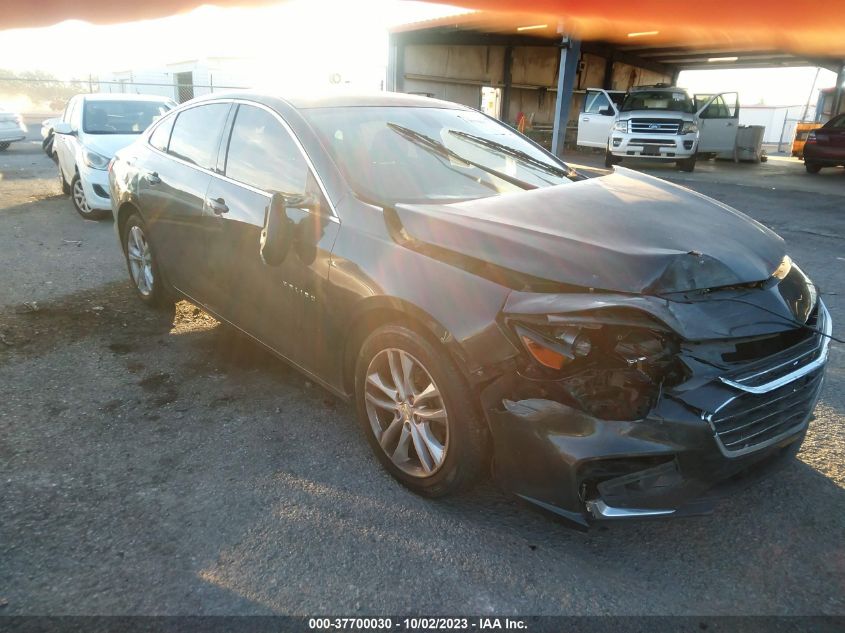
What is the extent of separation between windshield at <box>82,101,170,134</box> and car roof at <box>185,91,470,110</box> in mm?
5564

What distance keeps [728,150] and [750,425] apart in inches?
777

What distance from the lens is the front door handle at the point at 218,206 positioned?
10.7 ft

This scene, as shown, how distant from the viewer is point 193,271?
3738mm

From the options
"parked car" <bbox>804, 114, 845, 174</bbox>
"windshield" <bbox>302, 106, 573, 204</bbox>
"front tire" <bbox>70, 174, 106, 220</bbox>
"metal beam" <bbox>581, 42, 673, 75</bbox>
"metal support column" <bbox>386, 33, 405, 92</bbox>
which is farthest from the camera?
"metal beam" <bbox>581, 42, 673, 75</bbox>

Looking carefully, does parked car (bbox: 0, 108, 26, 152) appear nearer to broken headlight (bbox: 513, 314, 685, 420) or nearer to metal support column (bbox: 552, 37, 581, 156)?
metal support column (bbox: 552, 37, 581, 156)

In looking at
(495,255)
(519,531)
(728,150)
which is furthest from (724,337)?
(728,150)

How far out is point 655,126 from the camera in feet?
49.3

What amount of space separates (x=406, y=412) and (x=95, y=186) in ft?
23.3

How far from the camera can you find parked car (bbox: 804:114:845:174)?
1507 cm

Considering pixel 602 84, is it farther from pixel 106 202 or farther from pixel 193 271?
pixel 193 271

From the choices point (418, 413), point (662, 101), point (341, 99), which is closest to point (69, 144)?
point (341, 99)

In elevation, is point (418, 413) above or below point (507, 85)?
below

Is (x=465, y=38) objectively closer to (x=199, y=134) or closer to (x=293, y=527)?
(x=199, y=134)

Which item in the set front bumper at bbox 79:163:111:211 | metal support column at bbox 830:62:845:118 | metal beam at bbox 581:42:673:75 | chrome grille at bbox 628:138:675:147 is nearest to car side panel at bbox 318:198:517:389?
front bumper at bbox 79:163:111:211
